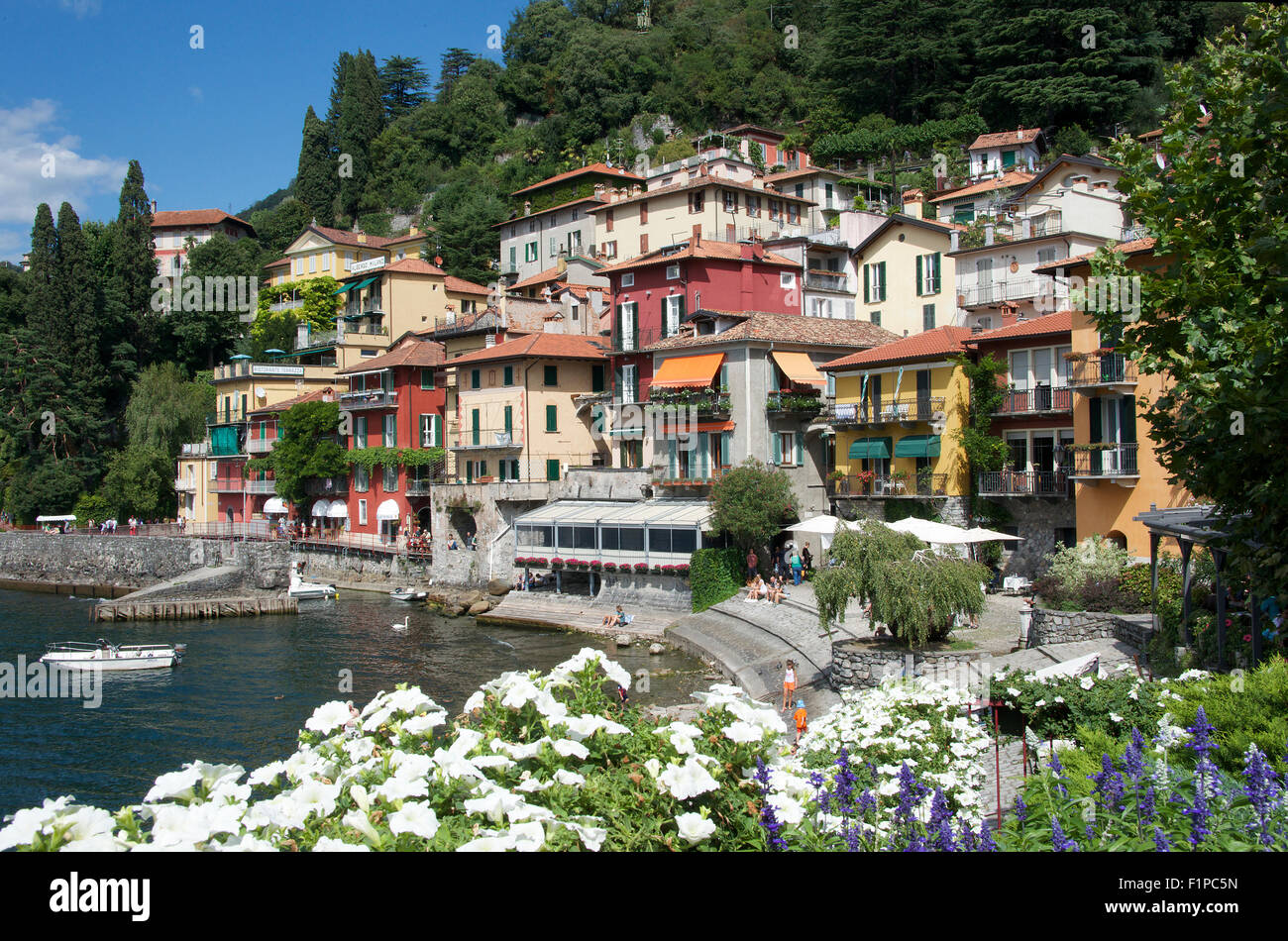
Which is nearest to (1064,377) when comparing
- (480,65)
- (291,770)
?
(291,770)

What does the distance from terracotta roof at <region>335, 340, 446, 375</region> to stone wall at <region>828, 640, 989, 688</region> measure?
3881 centimetres

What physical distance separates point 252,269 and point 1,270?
71.9 feet

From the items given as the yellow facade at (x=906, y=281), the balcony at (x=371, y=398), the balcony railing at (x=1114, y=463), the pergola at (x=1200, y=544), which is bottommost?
the pergola at (x=1200, y=544)

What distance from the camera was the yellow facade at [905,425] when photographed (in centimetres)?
3697

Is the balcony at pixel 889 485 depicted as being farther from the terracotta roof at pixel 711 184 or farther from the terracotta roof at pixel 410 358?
the terracotta roof at pixel 711 184

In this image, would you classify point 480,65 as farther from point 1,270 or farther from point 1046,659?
point 1046,659

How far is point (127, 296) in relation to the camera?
265ft

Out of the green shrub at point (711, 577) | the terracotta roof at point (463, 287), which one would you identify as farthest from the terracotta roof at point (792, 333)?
the terracotta roof at point (463, 287)

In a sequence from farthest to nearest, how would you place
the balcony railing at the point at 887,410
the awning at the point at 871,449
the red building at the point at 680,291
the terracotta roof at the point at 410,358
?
the terracotta roof at the point at 410,358
the red building at the point at 680,291
the awning at the point at 871,449
the balcony railing at the point at 887,410

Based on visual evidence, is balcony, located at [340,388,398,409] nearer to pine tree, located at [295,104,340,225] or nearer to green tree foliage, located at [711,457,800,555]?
green tree foliage, located at [711,457,800,555]

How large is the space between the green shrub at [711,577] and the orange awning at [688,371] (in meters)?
8.45

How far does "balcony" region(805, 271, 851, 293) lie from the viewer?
5078 centimetres

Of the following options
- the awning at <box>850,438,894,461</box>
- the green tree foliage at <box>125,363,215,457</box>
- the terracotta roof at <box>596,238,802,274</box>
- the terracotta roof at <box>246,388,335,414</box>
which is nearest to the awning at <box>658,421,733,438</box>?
the awning at <box>850,438,894,461</box>

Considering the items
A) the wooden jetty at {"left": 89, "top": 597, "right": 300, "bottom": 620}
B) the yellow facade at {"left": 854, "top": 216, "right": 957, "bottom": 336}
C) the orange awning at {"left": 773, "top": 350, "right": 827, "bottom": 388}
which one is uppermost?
the yellow facade at {"left": 854, "top": 216, "right": 957, "bottom": 336}
